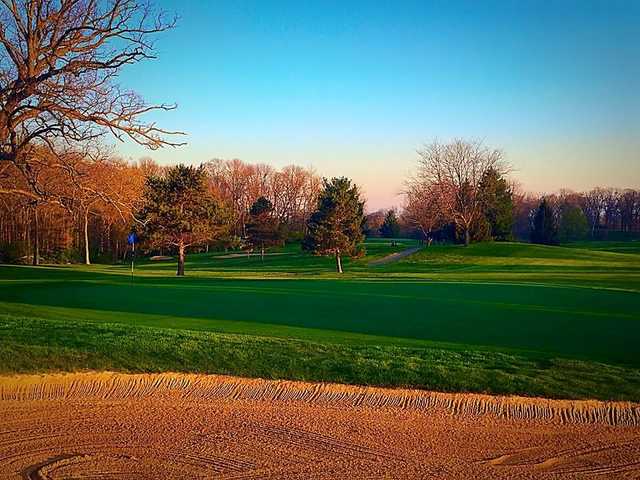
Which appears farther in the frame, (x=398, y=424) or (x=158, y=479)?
(x=398, y=424)

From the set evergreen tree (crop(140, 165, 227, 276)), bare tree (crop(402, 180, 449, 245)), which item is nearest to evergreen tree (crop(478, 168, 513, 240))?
bare tree (crop(402, 180, 449, 245))

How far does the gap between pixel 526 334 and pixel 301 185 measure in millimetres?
92355

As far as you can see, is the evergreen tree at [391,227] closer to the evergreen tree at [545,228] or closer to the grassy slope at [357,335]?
the evergreen tree at [545,228]

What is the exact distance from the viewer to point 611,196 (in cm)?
11238

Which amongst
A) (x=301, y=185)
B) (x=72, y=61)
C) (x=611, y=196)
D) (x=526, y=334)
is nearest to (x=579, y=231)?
(x=611, y=196)

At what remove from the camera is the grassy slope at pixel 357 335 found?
29.5 ft

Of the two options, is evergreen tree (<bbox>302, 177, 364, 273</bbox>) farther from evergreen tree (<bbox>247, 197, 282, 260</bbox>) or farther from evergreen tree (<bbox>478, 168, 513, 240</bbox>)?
evergreen tree (<bbox>478, 168, 513, 240</bbox>)

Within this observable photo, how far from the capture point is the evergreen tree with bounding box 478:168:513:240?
221 feet

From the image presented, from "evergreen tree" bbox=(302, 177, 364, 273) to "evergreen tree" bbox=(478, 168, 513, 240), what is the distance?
22.9m

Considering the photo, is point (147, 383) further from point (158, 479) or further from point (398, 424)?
point (398, 424)

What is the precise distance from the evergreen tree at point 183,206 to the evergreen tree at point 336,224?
9.36 meters

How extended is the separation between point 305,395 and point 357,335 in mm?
4300

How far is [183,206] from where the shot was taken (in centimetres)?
4388

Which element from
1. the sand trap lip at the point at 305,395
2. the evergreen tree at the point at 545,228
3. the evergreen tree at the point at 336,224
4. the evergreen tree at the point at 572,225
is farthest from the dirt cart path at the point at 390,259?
the sand trap lip at the point at 305,395
